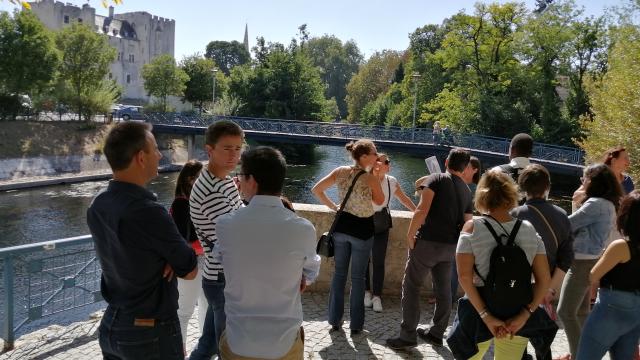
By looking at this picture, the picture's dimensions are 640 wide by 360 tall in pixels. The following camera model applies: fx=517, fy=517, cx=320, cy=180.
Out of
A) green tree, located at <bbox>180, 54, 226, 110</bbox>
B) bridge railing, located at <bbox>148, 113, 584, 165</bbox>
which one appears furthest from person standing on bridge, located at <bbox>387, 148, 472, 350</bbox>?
green tree, located at <bbox>180, 54, 226, 110</bbox>

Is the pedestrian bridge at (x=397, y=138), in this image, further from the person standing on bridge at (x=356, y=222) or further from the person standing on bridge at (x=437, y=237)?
the person standing on bridge at (x=356, y=222)

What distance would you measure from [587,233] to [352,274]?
180cm

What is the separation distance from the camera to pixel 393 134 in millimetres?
33656

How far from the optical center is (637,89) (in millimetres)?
15789

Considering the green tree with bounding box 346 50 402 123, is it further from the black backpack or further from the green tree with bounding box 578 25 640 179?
the black backpack

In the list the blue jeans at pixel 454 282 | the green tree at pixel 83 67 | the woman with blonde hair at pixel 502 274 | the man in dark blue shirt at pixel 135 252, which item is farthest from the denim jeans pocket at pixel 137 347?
the green tree at pixel 83 67

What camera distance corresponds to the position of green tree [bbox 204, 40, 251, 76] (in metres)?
93.8

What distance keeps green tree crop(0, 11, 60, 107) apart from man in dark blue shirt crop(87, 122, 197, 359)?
39.2 m

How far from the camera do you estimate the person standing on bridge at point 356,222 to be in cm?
423

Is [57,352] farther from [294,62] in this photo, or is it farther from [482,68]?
[294,62]

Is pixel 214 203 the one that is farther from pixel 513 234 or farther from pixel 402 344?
pixel 402 344

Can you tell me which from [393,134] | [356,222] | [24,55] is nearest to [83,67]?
[24,55]

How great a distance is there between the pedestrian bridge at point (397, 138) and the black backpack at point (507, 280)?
25.4 m

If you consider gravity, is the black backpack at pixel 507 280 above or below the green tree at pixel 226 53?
below
